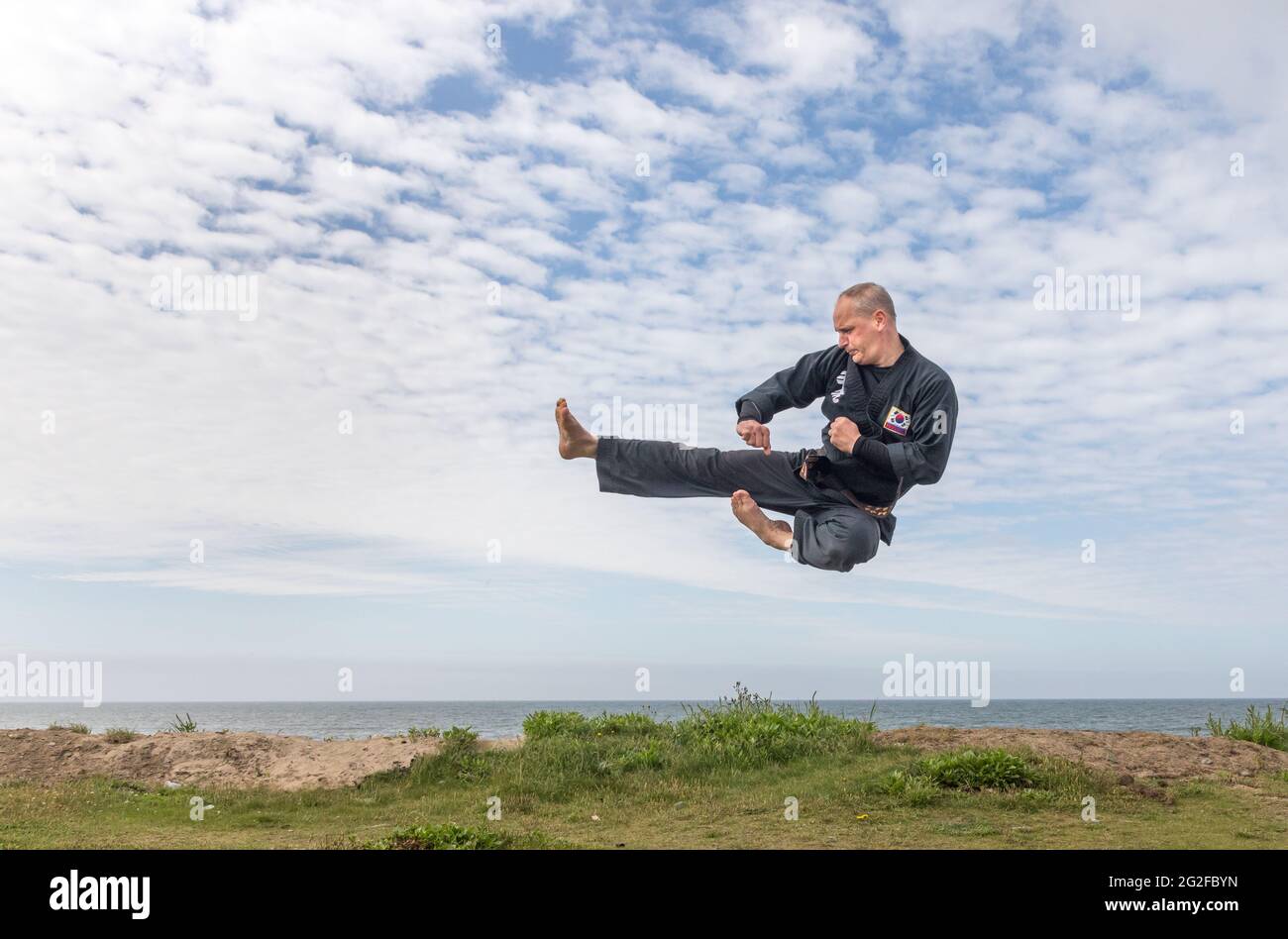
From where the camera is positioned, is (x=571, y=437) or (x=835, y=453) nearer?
(x=835, y=453)

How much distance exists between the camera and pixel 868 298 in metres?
4.98

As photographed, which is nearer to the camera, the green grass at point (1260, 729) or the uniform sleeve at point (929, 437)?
the uniform sleeve at point (929, 437)

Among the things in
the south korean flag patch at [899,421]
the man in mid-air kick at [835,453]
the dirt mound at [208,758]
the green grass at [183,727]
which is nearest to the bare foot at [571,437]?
the man in mid-air kick at [835,453]

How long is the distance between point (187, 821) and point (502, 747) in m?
5.05

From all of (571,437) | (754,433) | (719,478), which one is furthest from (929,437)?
(571,437)

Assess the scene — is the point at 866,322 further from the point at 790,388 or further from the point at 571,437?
the point at 571,437

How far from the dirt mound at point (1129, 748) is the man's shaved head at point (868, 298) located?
12.7 meters

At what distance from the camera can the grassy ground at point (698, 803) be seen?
474 inches

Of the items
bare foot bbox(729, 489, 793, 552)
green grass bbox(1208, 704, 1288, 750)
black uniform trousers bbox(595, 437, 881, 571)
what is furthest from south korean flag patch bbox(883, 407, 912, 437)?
green grass bbox(1208, 704, 1288, 750)

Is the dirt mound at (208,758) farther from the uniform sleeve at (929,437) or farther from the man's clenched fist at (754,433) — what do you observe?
the uniform sleeve at (929,437)

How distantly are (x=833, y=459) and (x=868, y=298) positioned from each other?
826 mm

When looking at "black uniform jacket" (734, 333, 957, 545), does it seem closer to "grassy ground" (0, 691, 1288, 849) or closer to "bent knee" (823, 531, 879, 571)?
"bent knee" (823, 531, 879, 571)

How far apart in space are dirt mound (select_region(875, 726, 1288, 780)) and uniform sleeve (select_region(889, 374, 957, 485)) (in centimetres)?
1243
